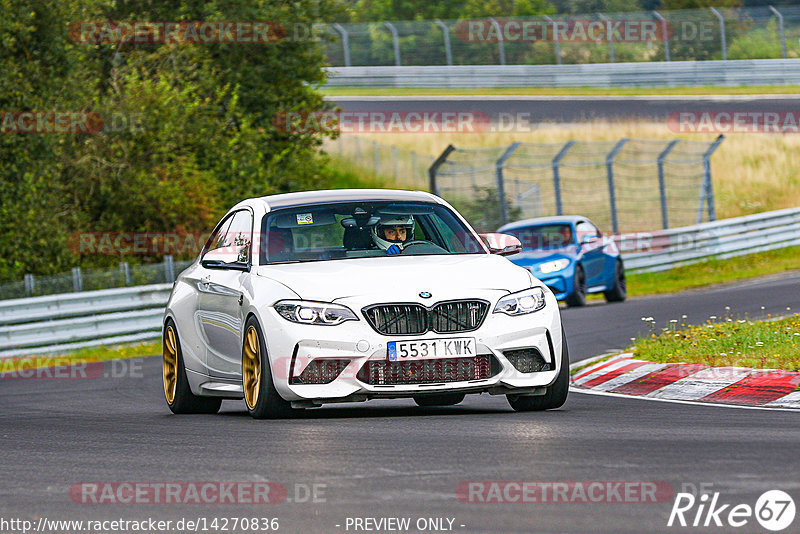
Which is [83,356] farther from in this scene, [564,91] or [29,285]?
[564,91]

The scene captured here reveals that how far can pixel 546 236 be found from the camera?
79.8 ft

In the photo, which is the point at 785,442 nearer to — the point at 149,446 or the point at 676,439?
the point at 676,439

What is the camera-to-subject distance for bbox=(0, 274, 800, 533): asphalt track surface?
5918 mm

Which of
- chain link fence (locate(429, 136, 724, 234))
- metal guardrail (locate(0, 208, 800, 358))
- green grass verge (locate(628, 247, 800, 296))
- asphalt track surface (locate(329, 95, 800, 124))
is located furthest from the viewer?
asphalt track surface (locate(329, 95, 800, 124))

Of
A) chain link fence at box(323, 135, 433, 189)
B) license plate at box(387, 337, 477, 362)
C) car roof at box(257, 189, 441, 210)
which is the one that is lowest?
chain link fence at box(323, 135, 433, 189)

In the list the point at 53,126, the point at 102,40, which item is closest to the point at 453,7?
the point at 102,40

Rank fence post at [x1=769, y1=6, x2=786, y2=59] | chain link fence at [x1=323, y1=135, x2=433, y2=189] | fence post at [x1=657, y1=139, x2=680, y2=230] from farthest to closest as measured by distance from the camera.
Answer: fence post at [x1=769, y1=6, x2=786, y2=59] → chain link fence at [x1=323, y1=135, x2=433, y2=189] → fence post at [x1=657, y1=139, x2=680, y2=230]

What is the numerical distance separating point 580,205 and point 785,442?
32056 mm

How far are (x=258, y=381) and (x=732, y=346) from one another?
4714mm

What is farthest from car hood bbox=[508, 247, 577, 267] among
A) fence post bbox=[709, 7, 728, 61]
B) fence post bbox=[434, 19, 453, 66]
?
fence post bbox=[434, 19, 453, 66]

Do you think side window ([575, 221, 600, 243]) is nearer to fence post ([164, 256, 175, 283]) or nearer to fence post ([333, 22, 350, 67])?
fence post ([164, 256, 175, 283])

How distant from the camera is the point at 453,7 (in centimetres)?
7844

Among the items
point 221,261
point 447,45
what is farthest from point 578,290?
point 447,45

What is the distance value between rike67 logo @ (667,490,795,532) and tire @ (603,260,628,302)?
1877 cm
